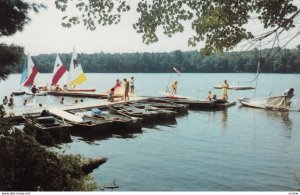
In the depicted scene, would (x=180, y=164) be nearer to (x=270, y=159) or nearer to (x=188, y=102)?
(x=270, y=159)

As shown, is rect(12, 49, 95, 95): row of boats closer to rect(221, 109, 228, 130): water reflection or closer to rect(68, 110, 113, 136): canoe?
rect(221, 109, 228, 130): water reflection

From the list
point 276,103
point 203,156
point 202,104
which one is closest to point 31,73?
point 202,104

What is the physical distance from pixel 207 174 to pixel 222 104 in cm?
2057

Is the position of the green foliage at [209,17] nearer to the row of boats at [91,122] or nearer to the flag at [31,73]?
the row of boats at [91,122]

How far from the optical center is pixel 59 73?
141 ft

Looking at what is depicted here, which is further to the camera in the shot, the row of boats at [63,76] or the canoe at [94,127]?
the row of boats at [63,76]

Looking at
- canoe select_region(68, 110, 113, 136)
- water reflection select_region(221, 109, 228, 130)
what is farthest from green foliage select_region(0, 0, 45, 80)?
water reflection select_region(221, 109, 228, 130)

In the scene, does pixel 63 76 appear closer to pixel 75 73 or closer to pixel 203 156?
pixel 75 73

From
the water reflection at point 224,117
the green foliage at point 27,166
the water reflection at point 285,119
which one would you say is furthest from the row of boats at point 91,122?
the green foliage at point 27,166

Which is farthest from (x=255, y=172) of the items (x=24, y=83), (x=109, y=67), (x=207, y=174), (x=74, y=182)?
(x=109, y=67)

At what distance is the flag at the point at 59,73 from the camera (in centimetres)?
4294

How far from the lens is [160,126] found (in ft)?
81.2

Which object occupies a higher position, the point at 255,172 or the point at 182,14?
the point at 182,14

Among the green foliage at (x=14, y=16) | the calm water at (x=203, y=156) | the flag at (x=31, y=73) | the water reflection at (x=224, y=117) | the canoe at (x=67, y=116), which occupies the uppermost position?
the green foliage at (x=14, y=16)
